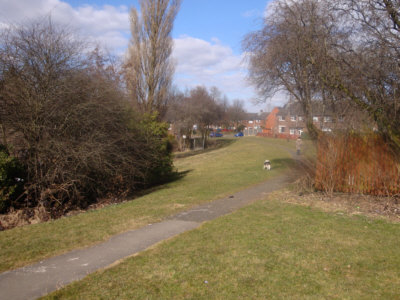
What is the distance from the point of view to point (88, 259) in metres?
5.08

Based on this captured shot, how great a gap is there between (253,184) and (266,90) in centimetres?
414

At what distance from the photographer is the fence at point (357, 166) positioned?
8922mm

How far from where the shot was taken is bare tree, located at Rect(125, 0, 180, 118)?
21188 mm

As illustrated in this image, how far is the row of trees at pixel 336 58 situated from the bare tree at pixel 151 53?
996cm

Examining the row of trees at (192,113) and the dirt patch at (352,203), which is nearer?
the dirt patch at (352,203)

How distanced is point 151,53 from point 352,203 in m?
16.6

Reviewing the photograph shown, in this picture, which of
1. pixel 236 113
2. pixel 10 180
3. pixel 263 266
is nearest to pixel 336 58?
pixel 263 266

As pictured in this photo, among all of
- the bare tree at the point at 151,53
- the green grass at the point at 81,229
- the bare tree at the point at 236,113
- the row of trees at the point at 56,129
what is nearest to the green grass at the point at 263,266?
the green grass at the point at 81,229

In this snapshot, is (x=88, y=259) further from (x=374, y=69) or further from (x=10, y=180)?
(x=374, y=69)

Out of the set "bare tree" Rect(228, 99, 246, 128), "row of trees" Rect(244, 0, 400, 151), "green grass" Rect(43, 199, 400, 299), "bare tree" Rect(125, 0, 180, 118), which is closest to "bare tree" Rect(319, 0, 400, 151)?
"row of trees" Rect(244, 0, 400, 151)

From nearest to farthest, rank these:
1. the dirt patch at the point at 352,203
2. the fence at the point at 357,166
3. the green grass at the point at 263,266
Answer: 1. the green grass at the point at 263,266
2. the dirt patch at the point at 352,203
3. the fence at the point at 357,166

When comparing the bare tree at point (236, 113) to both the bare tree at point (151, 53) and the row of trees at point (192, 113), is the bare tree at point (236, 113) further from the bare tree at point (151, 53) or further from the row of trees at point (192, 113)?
the bare tree at point (151, 53)

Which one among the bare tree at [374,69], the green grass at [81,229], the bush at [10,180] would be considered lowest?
the green grass at [81,229]

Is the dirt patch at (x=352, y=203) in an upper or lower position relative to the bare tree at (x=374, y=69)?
lower
